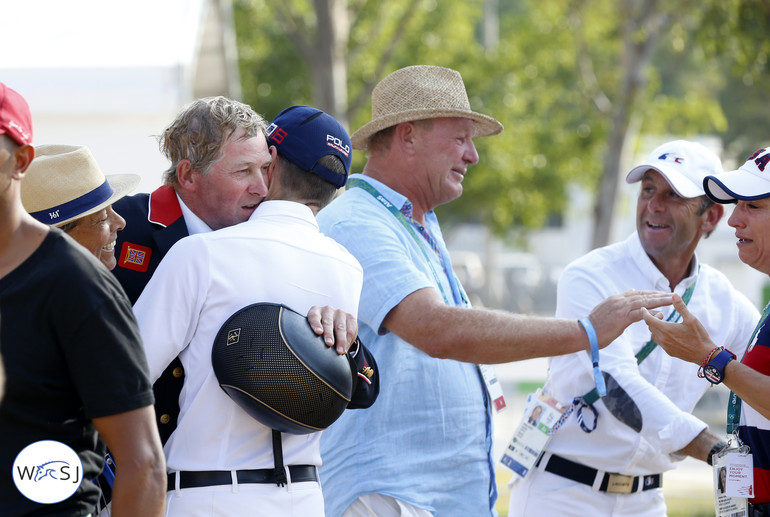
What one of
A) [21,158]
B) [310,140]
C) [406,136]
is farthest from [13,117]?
[406,136]

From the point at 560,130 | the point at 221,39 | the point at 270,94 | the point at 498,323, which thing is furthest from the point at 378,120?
the point at 560,130

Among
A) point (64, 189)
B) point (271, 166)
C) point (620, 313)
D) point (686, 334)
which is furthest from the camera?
point (686, 334)

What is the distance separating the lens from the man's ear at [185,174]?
3009mm

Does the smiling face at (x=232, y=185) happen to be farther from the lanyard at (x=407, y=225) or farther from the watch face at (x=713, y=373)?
the watch face at (x=713, y=373)

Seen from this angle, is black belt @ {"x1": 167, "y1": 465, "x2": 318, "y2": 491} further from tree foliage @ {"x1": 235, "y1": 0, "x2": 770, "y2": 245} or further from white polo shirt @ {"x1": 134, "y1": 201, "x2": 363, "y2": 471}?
tree foliage @ {"x1": 235, "y1": 0, "x2": 770, "y2": 245}

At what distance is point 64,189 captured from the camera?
2809 millimetres

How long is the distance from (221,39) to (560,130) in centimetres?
1335

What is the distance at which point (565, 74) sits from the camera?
79.4 feet

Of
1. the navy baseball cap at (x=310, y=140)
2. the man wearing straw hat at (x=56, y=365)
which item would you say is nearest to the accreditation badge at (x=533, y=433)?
the navy baseball cap at (x=310, y=140)

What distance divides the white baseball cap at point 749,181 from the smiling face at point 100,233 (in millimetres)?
2128

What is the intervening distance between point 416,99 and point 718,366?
5.05ft

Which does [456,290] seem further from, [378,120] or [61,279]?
[61,279]

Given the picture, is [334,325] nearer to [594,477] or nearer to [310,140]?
[310,140]

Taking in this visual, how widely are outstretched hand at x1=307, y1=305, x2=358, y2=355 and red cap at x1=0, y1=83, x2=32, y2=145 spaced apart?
89 cm
